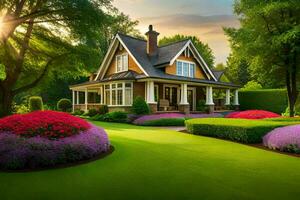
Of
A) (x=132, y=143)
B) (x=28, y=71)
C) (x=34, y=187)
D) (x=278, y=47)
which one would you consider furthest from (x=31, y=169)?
(x=278, y=47)

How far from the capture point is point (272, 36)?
1895 centimetres

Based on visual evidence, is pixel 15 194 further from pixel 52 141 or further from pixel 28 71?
pixel 28 71

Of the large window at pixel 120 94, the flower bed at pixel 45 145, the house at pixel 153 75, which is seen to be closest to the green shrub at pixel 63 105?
the house at pixel 153 75

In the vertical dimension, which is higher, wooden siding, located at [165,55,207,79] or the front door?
wooden siding, located at [165,55,207,79]

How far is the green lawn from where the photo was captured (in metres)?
5.26

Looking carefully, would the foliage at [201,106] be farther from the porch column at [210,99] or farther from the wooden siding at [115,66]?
the wooden siding at [115,66]

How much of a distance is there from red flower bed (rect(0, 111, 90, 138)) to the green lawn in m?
1.46

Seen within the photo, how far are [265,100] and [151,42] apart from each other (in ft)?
50.4

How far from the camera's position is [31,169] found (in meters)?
7.07

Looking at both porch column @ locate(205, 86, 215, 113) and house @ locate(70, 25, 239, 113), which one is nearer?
house @ locate(70, 25, 239, 113)

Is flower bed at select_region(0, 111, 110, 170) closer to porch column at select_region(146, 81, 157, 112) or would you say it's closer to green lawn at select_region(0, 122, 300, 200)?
green lawn at select_region(0, 122, 300, 200)

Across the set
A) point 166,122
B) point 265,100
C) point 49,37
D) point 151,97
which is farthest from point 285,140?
point 265,100

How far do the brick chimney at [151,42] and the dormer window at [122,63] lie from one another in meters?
2.74

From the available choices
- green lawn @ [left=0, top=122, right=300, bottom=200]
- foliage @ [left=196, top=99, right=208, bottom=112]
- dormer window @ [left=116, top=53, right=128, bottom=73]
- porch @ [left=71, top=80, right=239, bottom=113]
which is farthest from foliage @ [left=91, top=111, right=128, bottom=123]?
green lawn @ [left=0, top=122, right=300, bottom=200]
